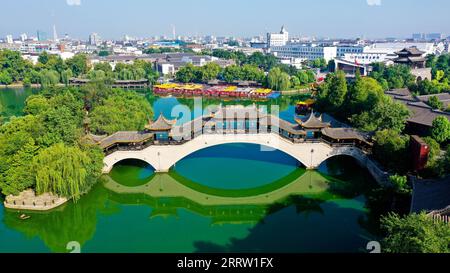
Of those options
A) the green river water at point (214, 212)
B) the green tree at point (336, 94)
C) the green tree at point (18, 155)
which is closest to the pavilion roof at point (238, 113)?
the green river water at point (214, 212)

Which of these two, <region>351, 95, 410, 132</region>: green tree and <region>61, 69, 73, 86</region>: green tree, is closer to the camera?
<region>351, 95, 410, 132</region>: green tree

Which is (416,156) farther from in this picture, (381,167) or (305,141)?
(305,141)

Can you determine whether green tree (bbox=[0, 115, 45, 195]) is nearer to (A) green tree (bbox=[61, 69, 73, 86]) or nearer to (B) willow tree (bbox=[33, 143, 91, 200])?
(B) willow tree (bbox=[33, 143, 91, 200])

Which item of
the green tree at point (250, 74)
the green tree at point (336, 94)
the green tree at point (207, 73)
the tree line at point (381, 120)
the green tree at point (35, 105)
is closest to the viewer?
the tree line at point (381, 120)

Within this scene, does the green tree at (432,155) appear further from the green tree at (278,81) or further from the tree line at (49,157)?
the green tree at (278,81)

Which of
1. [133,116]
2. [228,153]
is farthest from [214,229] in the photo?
[133,116]

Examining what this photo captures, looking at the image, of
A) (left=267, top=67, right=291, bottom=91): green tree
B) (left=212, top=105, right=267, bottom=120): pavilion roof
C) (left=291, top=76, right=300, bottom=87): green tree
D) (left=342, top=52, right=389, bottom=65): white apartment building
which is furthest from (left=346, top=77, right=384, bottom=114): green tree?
(left=342, top=52, right=389, bottom=65): white apartment building
